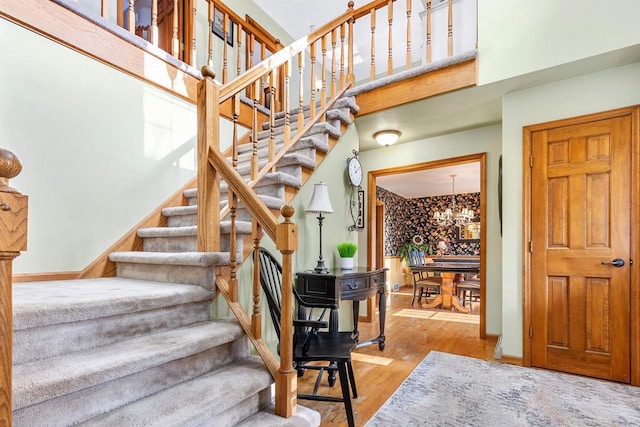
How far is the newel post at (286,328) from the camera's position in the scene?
146cm

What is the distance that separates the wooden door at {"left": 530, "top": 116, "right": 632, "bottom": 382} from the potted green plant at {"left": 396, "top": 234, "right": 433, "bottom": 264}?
5.65 metres

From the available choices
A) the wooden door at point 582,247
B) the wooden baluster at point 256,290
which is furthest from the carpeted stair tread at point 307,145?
the wooden door at point 582,247

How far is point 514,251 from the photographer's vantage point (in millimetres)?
2832

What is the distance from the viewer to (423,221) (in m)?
9.63

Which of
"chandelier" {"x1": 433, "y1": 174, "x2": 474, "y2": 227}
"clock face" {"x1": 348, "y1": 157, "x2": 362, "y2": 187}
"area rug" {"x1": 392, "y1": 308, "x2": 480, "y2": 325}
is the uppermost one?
"clock face" {"x1": 348, "y1": 157, "x2": 362, "y2": 187}

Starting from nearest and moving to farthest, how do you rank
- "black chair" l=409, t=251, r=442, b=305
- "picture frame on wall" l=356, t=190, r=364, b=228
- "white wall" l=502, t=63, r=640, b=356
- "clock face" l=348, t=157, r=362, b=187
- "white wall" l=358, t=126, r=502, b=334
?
1. "white wall" l=502, t=63, r=640, b=356
2. "clock face" l=348, t=157, r=362, b=187
3. "white wall" l=358, t=126, r=502, b=334
4. "picture frame on wall" l=356, t=190, r=364, b=228
5. "black chair" l=409, t=251, r=442, b=305

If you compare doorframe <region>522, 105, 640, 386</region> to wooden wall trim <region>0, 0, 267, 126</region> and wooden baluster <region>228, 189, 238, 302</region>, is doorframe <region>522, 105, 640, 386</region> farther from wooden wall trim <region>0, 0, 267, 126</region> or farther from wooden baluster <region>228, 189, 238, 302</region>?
wooden wall trim <region>0, 0, 267, 126</region>

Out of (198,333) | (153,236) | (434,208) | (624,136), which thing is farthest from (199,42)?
(434,208)

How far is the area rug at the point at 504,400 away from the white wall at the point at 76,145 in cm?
224

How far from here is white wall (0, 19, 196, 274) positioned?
200 cm

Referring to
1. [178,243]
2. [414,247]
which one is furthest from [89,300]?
[414,247]

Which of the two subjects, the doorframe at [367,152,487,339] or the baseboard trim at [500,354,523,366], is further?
the doorframe at [367,152,487,339]

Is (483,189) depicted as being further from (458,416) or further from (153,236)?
(153,236)

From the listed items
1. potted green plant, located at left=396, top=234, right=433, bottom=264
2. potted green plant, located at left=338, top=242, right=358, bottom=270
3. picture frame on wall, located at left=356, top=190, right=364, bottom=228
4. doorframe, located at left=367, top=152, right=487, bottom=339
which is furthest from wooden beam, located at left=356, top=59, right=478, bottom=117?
potted green plant, located at left=396, top=234, right=433, bottom=264
